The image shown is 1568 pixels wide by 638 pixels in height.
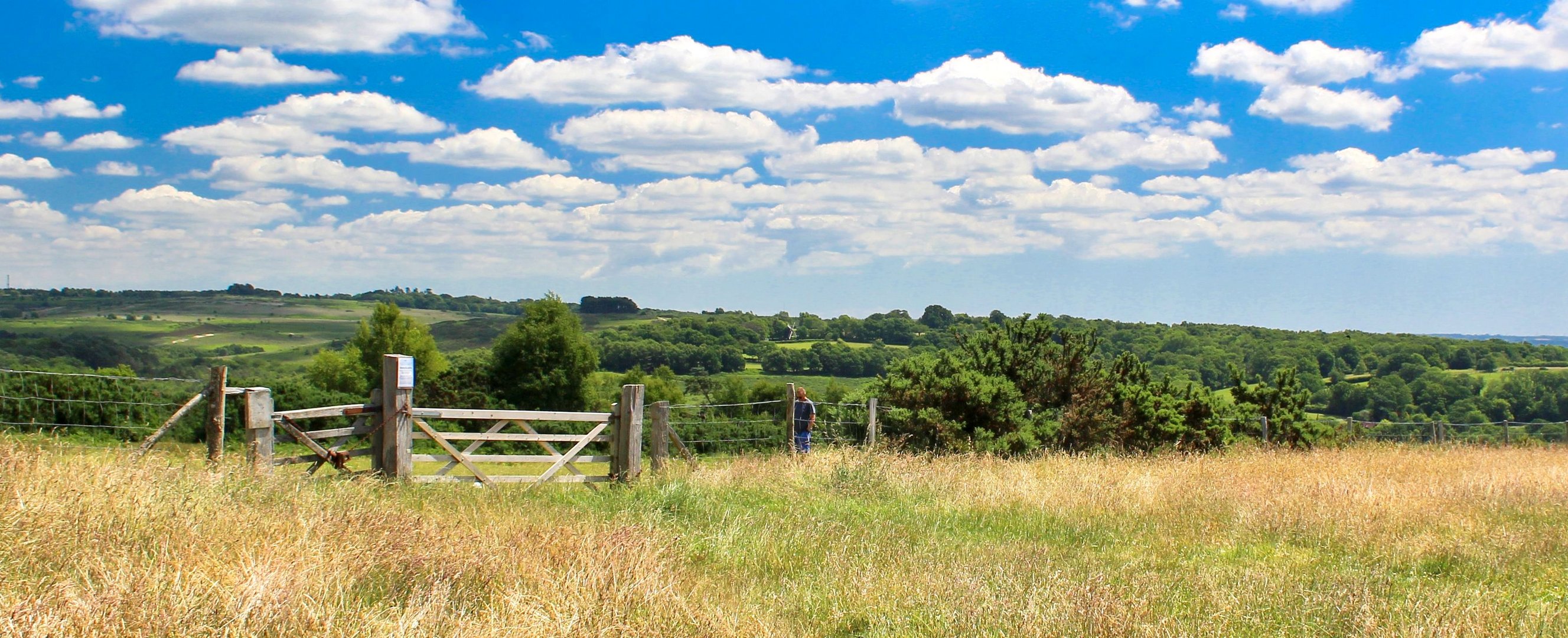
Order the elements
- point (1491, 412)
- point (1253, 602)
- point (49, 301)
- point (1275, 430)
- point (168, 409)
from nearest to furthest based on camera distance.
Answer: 1. point (1253, 602)
2. point (168, 409)
3. point (1275, 430)
4. point (1491, 412)
5. point (49, 301)

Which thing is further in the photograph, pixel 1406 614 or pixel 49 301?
pixel 49 301

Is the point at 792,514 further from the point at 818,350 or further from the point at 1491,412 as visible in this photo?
the point at 818,350

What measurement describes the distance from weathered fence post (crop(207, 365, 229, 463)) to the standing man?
8.30 metres

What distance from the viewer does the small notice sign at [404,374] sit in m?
11.0

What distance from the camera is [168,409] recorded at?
19.2 meters

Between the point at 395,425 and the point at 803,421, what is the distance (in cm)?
706

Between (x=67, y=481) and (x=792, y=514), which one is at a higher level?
(x=67, y=481)

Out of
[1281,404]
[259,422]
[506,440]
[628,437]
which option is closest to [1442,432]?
[1281,404]

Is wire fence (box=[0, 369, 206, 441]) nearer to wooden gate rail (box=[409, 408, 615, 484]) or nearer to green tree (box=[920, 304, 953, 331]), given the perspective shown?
wooden gate rail (box=[409, 408, 615, 484])

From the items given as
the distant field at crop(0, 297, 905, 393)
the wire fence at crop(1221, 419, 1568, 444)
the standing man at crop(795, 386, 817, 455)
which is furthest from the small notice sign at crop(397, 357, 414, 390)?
the distant field at crop(0, 297, 905, 393)

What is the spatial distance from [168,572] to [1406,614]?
20.3 ft

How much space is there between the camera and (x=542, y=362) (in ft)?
145

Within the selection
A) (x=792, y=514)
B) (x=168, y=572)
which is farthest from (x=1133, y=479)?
(x=168, y=572)

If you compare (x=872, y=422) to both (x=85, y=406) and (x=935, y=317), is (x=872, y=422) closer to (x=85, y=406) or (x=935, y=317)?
(x=85, y=406)
